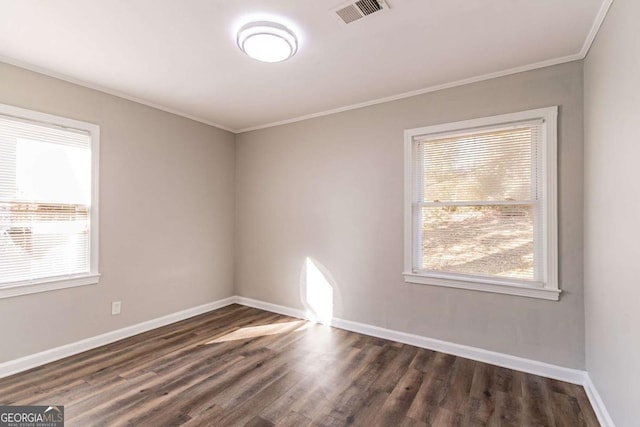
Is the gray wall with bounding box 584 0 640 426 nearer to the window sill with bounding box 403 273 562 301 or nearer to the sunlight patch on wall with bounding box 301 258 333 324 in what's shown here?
the window sill with bounding box 403 273 562 301

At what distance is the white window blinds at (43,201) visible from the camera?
2.55 m

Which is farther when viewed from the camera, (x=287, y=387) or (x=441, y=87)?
(x=441, y=87)

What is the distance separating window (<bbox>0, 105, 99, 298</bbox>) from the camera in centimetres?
255

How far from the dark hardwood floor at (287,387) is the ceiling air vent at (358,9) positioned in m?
2.67

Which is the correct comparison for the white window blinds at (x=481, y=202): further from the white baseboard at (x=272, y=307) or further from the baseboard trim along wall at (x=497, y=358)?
the white baseboard at (x=272, y=307)

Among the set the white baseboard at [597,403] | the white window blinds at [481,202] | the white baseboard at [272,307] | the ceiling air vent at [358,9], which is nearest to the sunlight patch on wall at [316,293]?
the white baseboard at [272,307]

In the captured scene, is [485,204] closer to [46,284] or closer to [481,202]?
[481,202]

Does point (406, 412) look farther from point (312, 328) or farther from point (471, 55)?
point (471, 55)

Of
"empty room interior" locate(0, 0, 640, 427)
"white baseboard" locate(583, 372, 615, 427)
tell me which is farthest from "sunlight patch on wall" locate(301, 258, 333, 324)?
"white baseboard" locate(583, 372, 615, 427)

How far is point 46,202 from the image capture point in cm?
277

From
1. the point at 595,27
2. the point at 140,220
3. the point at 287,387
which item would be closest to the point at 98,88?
the point at 140,220

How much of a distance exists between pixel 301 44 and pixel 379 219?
192 centimetres

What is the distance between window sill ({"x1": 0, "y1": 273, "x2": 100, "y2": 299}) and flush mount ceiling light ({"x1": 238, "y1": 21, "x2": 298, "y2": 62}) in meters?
2.65

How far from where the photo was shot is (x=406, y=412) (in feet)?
6.92
